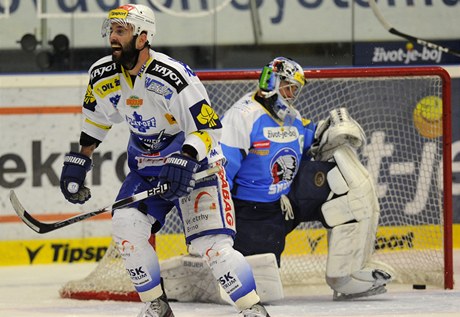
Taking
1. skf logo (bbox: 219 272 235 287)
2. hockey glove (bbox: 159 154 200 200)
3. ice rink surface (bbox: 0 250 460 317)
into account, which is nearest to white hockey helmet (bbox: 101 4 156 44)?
hockey glove (bbox: 159 154 200 200)

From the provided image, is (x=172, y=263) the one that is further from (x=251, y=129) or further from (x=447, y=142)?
(x=447, y=142)

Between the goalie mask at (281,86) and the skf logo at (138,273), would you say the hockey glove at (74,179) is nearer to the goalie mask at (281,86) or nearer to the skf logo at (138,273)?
the skf logo at (138,273)

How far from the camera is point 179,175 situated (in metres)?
4.56

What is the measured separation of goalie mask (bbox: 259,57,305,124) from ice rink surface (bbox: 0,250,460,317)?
2.75 feet

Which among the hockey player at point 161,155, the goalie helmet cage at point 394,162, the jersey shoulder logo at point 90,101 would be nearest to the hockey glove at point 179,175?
the hockey player at point 161,155

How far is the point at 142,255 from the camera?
4758 mm

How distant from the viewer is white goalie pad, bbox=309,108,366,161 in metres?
6.14

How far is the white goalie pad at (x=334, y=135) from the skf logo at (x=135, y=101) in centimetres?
160

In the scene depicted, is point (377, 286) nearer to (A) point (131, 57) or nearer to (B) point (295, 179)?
(B) point (295, 179)

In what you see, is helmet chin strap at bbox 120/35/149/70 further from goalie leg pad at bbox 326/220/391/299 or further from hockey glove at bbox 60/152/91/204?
goalie leg pad at bbox 326/220/391/299

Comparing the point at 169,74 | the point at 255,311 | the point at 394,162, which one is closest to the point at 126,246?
the point at 255,311

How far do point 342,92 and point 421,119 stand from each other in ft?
1.46

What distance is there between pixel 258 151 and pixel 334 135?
39 centimetres

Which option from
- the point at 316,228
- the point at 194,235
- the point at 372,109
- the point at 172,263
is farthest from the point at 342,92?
the point at 194,235
